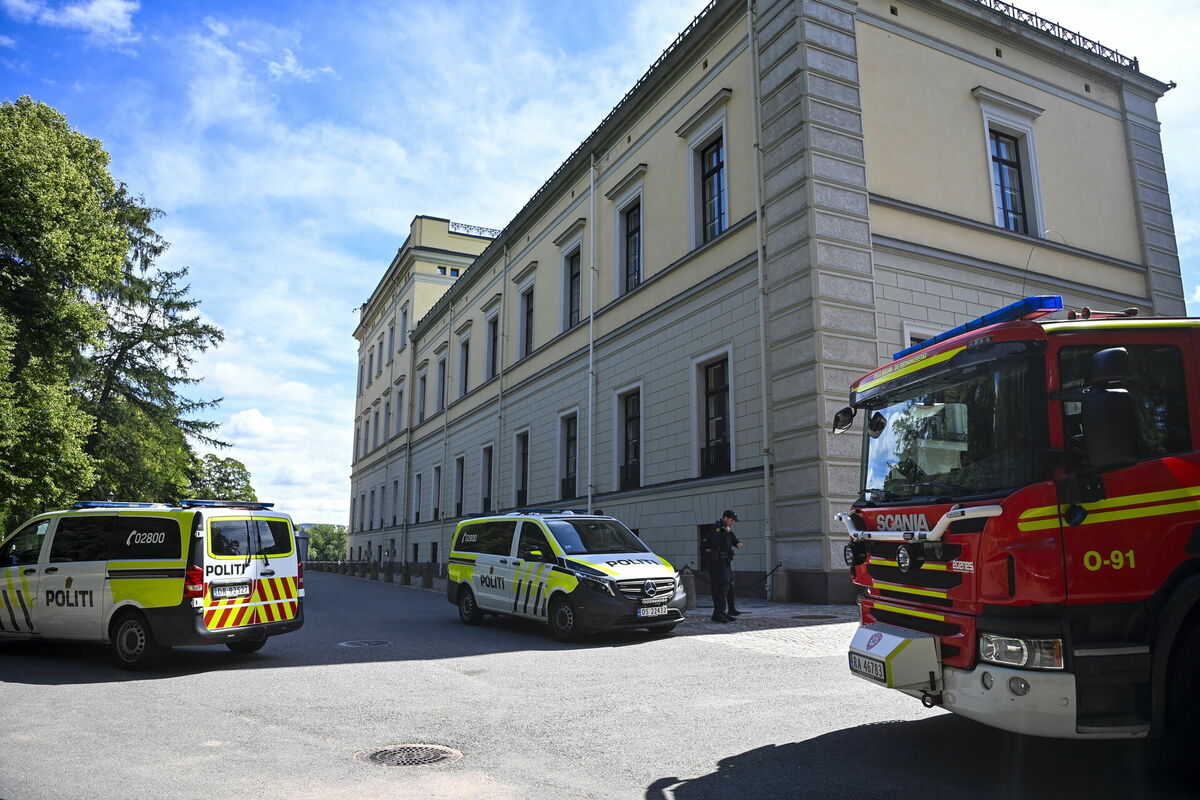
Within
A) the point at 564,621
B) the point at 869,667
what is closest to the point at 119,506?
the point at 564,621

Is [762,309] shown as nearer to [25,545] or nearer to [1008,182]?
[1008,182]

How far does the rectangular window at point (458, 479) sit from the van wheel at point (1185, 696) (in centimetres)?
3124

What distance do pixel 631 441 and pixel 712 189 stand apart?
6.75 m

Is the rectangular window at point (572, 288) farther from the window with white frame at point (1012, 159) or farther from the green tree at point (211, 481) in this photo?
the green tree at point (211, 481)

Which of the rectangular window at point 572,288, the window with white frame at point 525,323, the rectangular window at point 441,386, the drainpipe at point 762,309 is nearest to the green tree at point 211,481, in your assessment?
the rectangular window at point 441,386

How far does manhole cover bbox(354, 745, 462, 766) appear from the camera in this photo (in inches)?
208

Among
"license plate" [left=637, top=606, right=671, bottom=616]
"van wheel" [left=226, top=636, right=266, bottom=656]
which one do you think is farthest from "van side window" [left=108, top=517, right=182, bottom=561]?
"license plate" [left=637, top=606, right=671, bottom=616]

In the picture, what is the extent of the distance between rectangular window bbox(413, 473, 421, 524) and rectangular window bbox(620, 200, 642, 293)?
22.1m

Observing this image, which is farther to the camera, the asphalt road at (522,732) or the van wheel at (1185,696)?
the asphalt road at (522,732)

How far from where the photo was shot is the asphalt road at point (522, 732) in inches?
185

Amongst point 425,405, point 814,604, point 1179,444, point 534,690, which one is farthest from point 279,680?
point 425,405

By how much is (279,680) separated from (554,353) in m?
18.9

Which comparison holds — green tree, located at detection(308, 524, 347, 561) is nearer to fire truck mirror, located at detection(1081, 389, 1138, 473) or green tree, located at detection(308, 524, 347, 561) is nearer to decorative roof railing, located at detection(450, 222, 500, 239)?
decorative roof railing, located at detection(450, 222, 500, 239)

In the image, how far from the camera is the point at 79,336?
25016 millimetres
